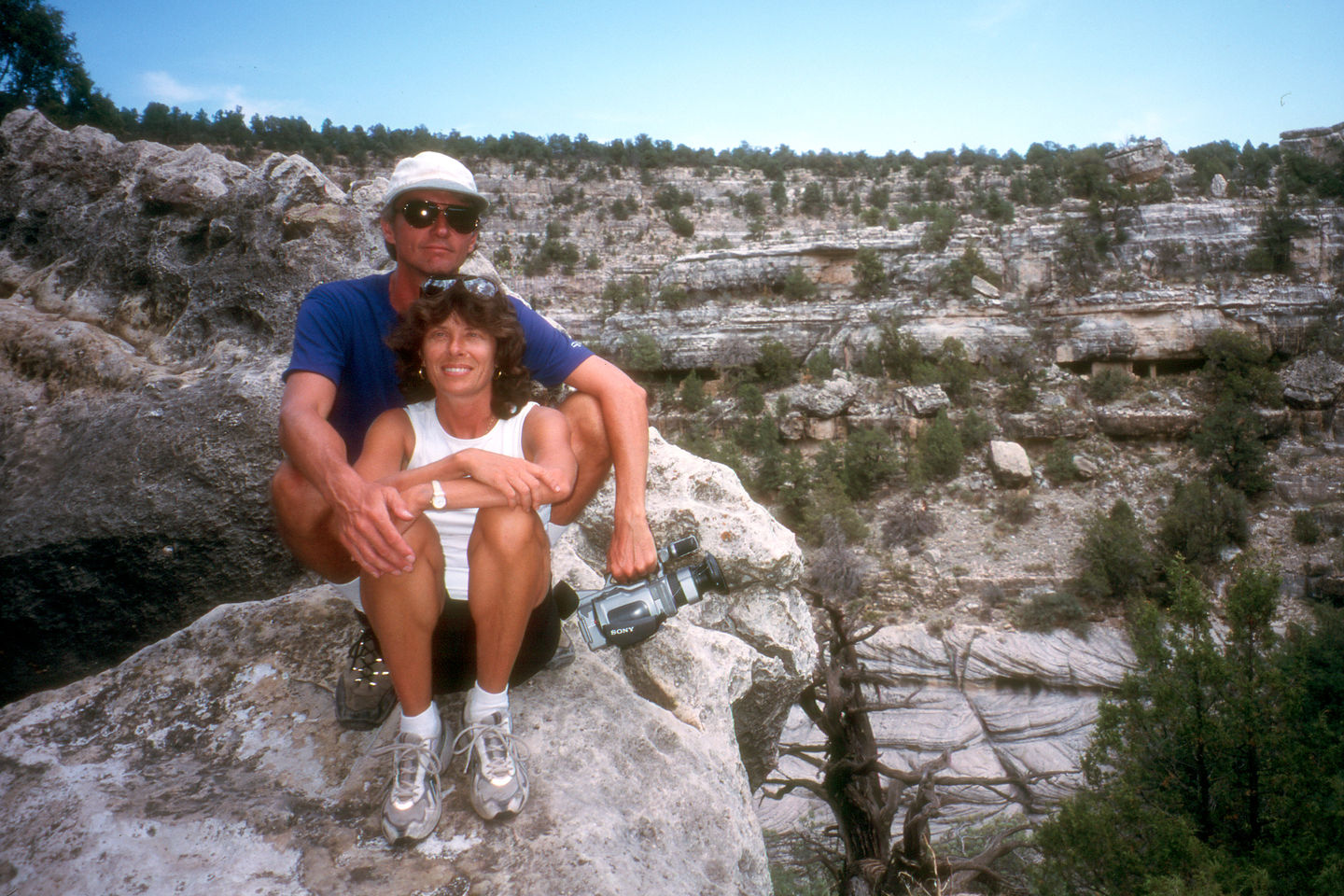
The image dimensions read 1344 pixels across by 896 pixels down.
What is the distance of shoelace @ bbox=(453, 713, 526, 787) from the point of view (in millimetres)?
1649

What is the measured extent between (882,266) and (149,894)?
94.4 feet

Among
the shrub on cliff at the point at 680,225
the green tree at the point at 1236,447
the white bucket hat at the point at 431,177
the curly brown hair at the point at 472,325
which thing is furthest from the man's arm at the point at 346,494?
the shrub on cliff at the point at 680,225

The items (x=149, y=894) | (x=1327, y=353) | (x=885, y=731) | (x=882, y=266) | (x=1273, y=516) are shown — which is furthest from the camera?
(x=882, y=266)

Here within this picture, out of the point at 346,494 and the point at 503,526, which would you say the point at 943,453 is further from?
the point at 346,494

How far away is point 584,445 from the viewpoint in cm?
204

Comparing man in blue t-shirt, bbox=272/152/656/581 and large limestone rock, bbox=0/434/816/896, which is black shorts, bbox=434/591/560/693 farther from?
man in blue t-shirt, bbox=272/152/656/581

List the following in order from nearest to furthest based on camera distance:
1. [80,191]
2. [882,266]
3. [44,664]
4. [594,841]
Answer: [594,841] → [44,664] → [80,191] → [882,266]

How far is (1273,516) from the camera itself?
1614cm

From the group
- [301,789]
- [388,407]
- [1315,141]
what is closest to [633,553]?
[388,407]

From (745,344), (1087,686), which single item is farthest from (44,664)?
(745,344)

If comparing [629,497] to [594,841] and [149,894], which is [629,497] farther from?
[149,894]

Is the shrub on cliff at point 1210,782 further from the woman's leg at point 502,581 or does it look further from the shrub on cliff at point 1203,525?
the shrub on cliff at point 1203,525

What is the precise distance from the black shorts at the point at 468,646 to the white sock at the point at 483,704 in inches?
4.5

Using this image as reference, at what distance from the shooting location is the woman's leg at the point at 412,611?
1.60 metres
